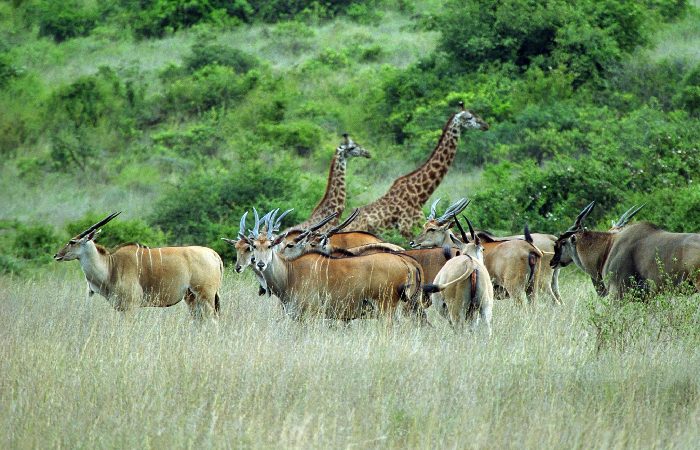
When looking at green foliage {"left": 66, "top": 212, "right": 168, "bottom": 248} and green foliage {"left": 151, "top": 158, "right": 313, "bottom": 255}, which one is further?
green foliage {"left": 151, "top": 158, "right": 313, "bottom": 255}

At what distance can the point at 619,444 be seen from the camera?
6551 millimetres

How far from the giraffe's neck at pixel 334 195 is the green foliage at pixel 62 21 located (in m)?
24.0

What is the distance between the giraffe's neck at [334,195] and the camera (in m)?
15.9

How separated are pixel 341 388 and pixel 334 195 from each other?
27.7 feet

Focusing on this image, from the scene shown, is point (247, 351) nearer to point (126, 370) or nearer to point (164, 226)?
point (126, 370)

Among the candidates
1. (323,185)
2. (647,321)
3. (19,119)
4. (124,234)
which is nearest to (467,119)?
(323,185)

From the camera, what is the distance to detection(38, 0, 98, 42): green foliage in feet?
125

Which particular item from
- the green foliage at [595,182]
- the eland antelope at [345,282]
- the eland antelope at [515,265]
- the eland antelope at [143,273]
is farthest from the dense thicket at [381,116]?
the eland antelope at [345,282]

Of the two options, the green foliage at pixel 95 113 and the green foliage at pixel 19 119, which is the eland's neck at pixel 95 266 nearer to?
the green foliage at pixel 95 113

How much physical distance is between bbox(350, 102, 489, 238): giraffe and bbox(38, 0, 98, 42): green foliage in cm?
2415

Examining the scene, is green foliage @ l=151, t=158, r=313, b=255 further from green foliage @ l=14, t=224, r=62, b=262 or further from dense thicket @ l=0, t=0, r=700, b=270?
green foliage @ l=14, t=224, r=62, b=262

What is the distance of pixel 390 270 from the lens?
1062 centimetres

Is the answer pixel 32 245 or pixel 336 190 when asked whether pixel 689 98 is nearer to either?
pixel 336 190

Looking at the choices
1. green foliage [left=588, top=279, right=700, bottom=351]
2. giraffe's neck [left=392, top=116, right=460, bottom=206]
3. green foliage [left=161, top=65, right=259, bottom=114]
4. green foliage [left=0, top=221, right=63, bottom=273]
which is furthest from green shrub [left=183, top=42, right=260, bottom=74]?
green foliage [left=588, top=279, right=700, bottom=351]
